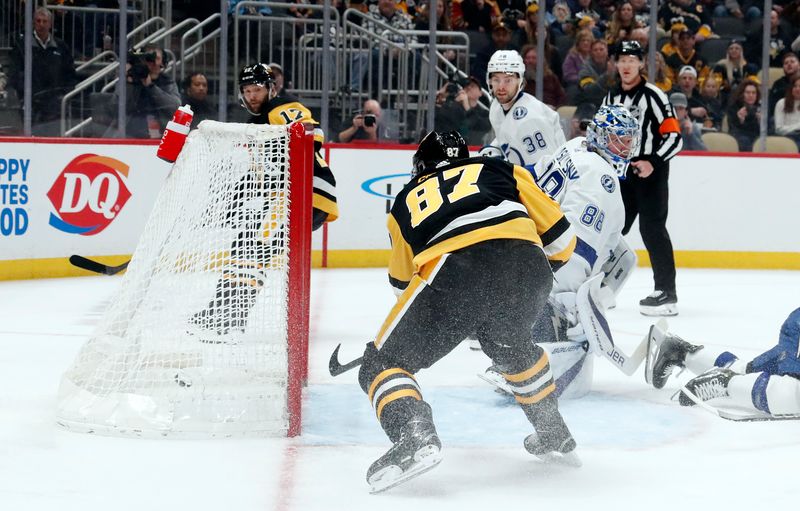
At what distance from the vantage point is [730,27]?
330 inches

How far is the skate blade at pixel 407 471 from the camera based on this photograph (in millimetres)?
2727

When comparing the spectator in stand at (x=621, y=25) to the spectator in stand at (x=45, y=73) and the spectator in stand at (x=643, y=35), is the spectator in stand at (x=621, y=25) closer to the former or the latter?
the spectator in stand at (x=643, y=35)

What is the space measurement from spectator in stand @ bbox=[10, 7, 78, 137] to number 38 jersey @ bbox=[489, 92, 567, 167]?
10.0ft

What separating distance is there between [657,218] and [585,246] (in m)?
2.32

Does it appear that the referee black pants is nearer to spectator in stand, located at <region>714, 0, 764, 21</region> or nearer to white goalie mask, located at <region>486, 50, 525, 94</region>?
white goalie mask, located at <region>486, 50, 525, 94</region>

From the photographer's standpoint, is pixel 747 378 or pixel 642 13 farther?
pixel 642 13

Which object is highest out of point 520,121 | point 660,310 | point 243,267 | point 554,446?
point 520,121

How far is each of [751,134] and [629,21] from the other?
109 centimetres

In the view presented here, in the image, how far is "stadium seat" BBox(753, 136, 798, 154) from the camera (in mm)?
7938

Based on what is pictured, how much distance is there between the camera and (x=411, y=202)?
2.91 metres

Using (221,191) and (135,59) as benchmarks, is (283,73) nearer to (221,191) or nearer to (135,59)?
(135,59)

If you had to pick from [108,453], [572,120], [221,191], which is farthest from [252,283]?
[572,120]

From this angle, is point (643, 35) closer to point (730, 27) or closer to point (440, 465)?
point (730, 27)

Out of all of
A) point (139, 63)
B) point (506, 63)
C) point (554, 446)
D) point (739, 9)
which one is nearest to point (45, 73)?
point (139, 63)
